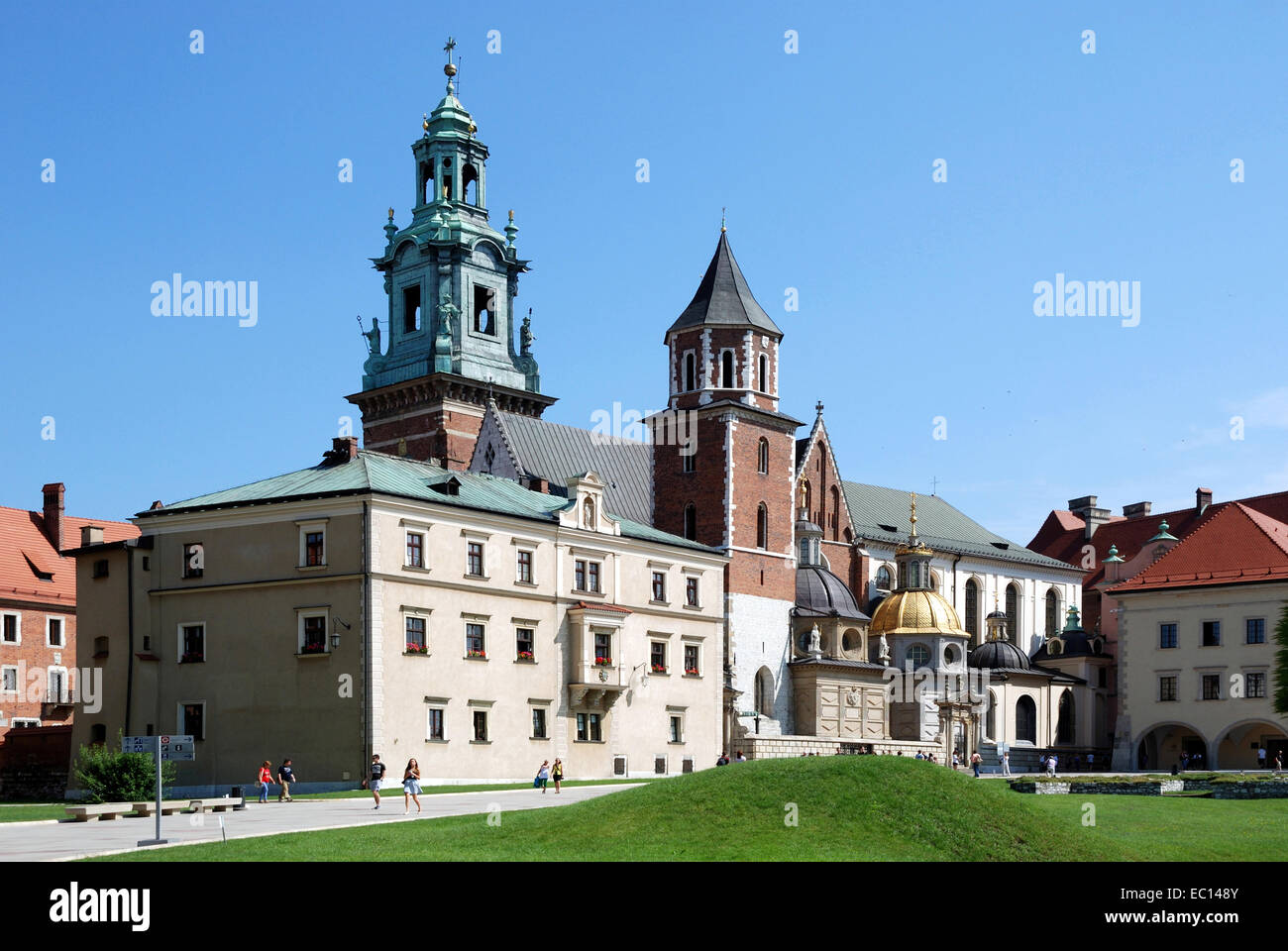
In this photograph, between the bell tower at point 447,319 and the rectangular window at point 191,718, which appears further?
the bell tower at point 447,319

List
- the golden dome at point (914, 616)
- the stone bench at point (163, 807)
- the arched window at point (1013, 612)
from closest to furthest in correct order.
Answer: the stone bench at point (163, 807) < the golden dome at point (914, 616) < the arched window at point (1013, 612)

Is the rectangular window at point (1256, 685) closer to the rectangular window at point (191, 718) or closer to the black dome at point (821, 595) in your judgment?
the black dome at point (821, 595)

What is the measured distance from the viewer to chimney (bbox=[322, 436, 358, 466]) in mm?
60125

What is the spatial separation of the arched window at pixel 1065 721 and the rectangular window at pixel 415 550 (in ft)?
174

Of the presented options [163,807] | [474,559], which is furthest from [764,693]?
[163,807]

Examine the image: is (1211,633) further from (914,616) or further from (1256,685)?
(914,616)

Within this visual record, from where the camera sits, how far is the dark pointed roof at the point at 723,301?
83312 millimetres

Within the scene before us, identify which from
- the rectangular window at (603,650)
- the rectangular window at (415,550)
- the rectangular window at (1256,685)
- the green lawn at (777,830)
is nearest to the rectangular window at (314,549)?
the rectangular window at (415,550)

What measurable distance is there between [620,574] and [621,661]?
11.3 ft

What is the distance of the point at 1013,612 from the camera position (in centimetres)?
10906

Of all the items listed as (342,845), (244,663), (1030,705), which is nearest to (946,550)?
(1030,705)

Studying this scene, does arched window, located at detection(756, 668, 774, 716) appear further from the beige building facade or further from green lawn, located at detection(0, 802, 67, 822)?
green lawn, located at detection(0, 802, 67, 822)

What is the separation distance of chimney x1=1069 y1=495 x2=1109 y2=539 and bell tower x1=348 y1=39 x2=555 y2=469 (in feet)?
170

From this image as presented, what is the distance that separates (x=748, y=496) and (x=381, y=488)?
28.5 meters
